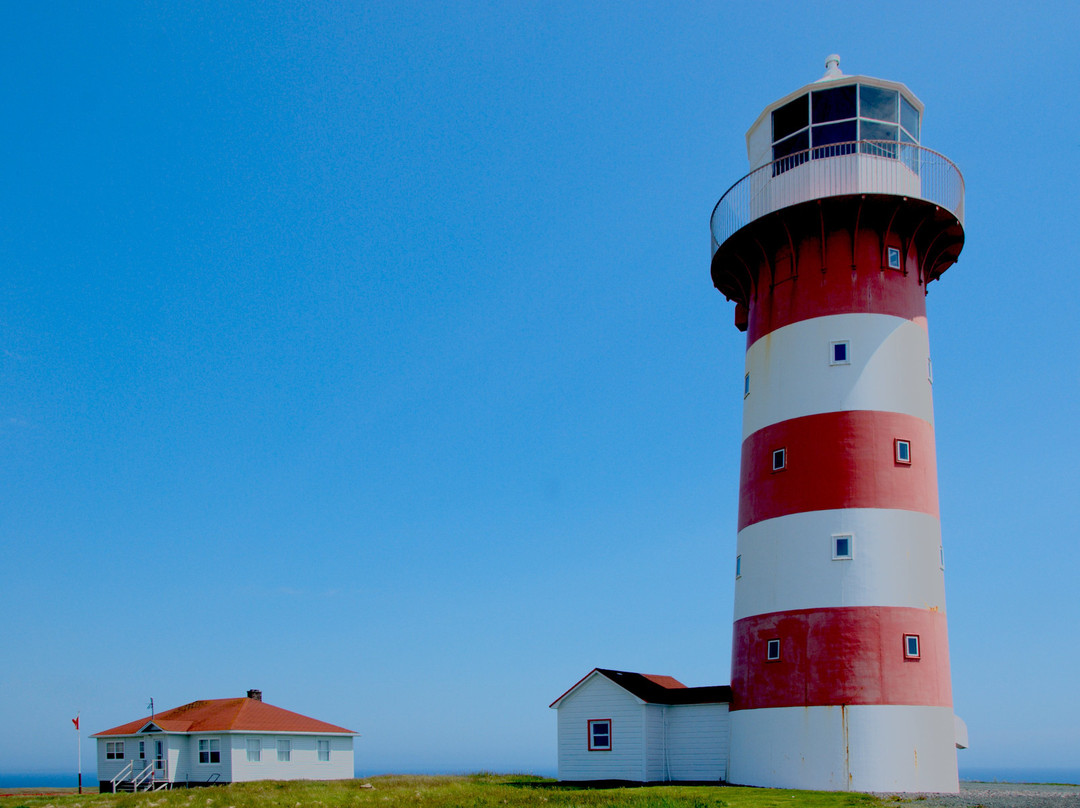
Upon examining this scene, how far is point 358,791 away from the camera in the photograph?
98.8ft

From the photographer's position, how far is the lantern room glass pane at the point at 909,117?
89.4 ft

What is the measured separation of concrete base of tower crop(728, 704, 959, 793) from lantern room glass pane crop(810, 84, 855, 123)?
15955mm

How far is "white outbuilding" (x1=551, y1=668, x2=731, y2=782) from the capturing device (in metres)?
27.2

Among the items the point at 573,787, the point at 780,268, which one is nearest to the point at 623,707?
the point at 573,787

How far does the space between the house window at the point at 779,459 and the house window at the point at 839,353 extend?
275 centimetres

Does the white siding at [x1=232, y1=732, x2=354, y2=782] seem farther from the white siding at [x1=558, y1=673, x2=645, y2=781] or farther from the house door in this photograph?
the white siding at [x1=558, y1=673, x2=645, y2=781]

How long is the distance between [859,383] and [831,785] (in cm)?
1013

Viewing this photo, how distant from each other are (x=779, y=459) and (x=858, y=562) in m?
3.49

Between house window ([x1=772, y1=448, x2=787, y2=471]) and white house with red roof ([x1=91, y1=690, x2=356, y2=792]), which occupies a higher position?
house window ([x1=772, y1=448, x2=787, y2=471])

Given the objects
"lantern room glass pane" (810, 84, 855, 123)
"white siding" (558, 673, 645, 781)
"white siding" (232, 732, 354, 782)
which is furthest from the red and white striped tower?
"white siding" (232, 732, 354, 782)

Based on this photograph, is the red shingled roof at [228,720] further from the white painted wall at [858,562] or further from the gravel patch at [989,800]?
the gravel patch at [989,800]

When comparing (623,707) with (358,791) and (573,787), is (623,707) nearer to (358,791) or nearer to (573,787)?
(573,787)

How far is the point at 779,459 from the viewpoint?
26.0 metres

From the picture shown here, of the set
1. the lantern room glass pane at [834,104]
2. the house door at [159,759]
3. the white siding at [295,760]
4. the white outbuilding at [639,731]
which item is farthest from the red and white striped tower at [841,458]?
the house door at [159,759]
